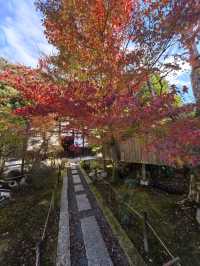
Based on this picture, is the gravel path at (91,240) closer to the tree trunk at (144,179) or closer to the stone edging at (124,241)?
the stone edging at (124,241)

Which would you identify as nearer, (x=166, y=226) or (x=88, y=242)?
(x=88, y=242)

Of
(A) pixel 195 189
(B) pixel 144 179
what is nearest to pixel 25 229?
(A) pixel 195 189

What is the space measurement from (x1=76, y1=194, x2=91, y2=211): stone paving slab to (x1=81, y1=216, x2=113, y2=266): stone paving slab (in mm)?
1140

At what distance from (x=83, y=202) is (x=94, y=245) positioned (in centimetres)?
A: 330

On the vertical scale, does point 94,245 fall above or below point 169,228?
below

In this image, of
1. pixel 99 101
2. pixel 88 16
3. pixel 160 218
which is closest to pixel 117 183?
pixel 160 218

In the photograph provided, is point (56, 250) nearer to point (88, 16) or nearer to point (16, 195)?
point (16, 195)

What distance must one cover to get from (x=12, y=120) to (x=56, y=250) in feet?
26.1

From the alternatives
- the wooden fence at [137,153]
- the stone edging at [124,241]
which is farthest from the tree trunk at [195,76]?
the stone edging at [124,241]

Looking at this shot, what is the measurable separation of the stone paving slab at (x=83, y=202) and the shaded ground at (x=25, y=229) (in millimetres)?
936

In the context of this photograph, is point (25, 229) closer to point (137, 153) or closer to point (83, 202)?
point (83, 202)

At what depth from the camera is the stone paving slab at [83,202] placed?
6678 millimetres

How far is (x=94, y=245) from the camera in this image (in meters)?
4.16

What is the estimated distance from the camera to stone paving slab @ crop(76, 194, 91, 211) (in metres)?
6.68
